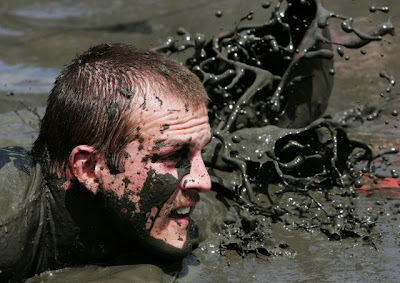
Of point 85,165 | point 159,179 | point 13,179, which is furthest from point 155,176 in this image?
point 13,179

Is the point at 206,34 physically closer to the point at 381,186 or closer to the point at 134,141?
the point at 381,186

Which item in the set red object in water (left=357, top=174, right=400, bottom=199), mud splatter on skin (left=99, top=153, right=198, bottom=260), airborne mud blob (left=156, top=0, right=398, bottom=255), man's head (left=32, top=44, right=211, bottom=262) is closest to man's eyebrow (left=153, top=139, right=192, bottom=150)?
man's head (left=32, top=44, right=211, bottom=262)

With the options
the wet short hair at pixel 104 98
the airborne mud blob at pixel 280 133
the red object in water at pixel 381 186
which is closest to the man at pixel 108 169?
the wet short hair at pixel 104 98

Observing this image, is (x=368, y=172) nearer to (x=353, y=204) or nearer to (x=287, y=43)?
(x=353, y=204)

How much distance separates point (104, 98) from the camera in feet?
13.6

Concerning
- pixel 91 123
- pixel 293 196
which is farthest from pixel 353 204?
pixel 91 123

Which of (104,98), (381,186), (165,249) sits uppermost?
(104,98)

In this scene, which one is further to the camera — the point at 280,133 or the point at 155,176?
the point at 280,133

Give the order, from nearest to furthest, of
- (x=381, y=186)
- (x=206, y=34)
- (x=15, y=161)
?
(x=15, y=161), (x=381, y=186), (x=206, y=34)

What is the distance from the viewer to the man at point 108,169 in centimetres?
412

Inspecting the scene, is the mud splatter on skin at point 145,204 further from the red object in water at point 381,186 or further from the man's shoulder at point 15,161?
the red object in water at point 381,186

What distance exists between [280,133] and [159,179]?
151 cm

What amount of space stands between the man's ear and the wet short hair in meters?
0.04

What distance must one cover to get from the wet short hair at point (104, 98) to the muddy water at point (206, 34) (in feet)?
2.22
